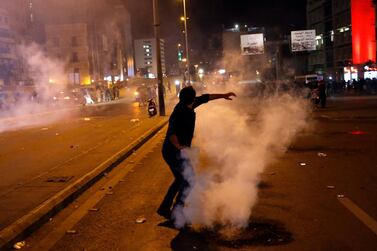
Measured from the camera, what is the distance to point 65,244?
5.40 m

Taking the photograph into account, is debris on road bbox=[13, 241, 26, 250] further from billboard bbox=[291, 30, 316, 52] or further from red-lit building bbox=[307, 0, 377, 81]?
red-lit building bbox=[307, 0, 377, 81]

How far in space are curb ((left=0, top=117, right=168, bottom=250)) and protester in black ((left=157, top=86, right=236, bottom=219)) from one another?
4.93ft

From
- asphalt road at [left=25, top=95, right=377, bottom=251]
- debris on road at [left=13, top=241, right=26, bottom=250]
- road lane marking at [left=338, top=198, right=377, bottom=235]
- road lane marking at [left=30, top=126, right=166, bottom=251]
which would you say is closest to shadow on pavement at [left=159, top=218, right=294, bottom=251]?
asphalt road at [left=25, top=95, right=377, bottom=251]

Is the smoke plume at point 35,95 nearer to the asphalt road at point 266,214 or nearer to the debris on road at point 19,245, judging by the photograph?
the asphalt road at point 266,214

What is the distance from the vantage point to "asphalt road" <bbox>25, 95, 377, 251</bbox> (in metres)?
5.16

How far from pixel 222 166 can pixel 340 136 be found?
18.7 feet

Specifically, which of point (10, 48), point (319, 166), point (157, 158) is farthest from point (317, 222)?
point (10, 48)

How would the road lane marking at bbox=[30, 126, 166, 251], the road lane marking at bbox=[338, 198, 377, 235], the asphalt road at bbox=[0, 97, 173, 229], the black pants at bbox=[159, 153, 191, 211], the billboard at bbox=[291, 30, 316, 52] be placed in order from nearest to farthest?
the road lane marking at bbox=[338, 198, 377, 235]
the road lane marking at bbox=[30, 126, 166, 251]
the black pants at bbox=[159, 153, 191, 211]
the asphalt road at bbox=[0, 97, 173, 229]
the billboard at bbox=[291, 30, 316, 52]

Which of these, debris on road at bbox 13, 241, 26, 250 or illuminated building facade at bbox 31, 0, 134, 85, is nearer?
debris on road at bbox 13, 241, 26, 250

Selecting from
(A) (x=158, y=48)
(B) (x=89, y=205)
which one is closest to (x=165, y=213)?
(B) (x=89, y=205)

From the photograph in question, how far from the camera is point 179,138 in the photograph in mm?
5859

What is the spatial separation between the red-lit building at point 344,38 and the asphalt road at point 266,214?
1687 inches

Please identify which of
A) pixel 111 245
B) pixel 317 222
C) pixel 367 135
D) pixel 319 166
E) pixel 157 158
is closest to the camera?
pixel 111 245

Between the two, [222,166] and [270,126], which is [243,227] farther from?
[270,126]
